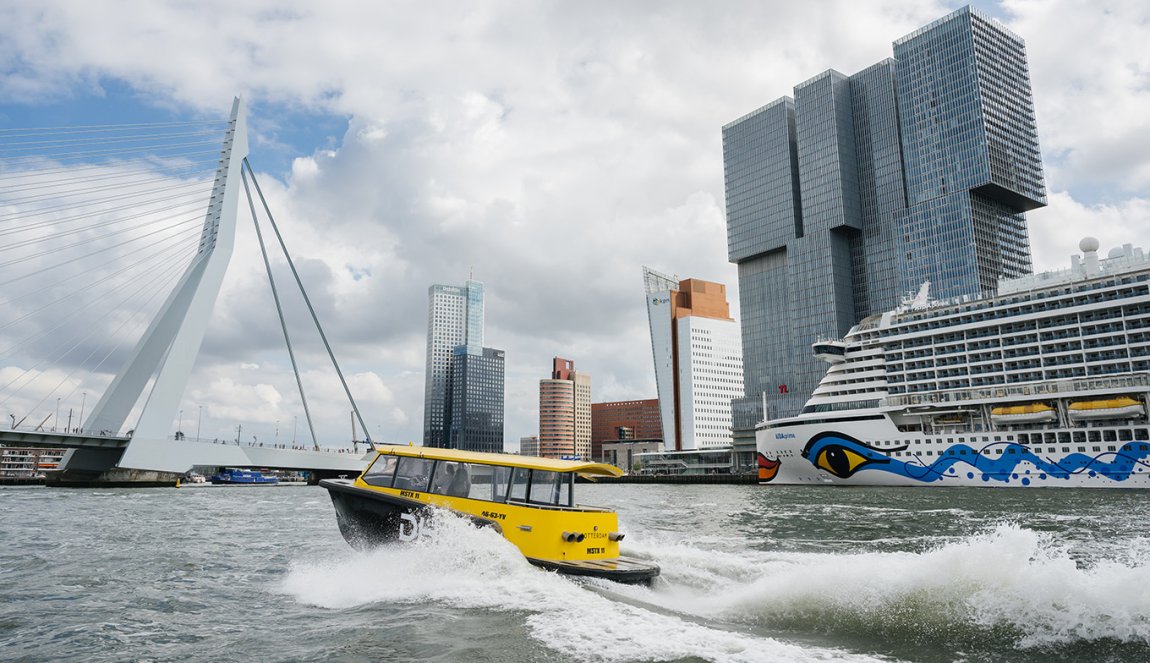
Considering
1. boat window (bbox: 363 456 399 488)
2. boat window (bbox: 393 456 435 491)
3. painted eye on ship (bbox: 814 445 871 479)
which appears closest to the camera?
boat window (bbox: 393 456 435 491)

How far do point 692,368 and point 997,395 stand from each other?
8138 centimetres

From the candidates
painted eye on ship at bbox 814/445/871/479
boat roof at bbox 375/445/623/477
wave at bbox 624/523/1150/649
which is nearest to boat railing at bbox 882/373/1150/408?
painted eye on ship at bbox 814/445/871/479

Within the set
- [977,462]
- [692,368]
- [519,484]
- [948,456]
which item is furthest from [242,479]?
[519,484]

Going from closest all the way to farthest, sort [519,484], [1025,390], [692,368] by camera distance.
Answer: [519,484] < [1025,390] < [692,368]

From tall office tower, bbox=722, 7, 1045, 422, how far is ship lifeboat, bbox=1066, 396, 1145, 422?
48904mm

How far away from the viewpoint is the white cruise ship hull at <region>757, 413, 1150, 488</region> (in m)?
46.0

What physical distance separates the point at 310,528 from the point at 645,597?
1503 centimetres

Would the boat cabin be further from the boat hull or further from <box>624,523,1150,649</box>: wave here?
<box>624,523,1150,649</box>: wave

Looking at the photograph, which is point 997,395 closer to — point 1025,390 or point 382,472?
point 1025,390

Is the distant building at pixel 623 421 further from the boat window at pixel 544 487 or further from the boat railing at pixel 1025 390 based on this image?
the boat window at pixel 544 487

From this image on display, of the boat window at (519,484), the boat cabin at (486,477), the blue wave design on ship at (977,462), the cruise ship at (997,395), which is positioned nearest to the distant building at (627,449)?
the cruise ship at (997,395)

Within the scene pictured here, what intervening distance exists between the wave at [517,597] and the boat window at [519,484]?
833 millimetres

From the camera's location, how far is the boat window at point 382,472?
12.6 meters

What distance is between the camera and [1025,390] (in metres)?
50.9
